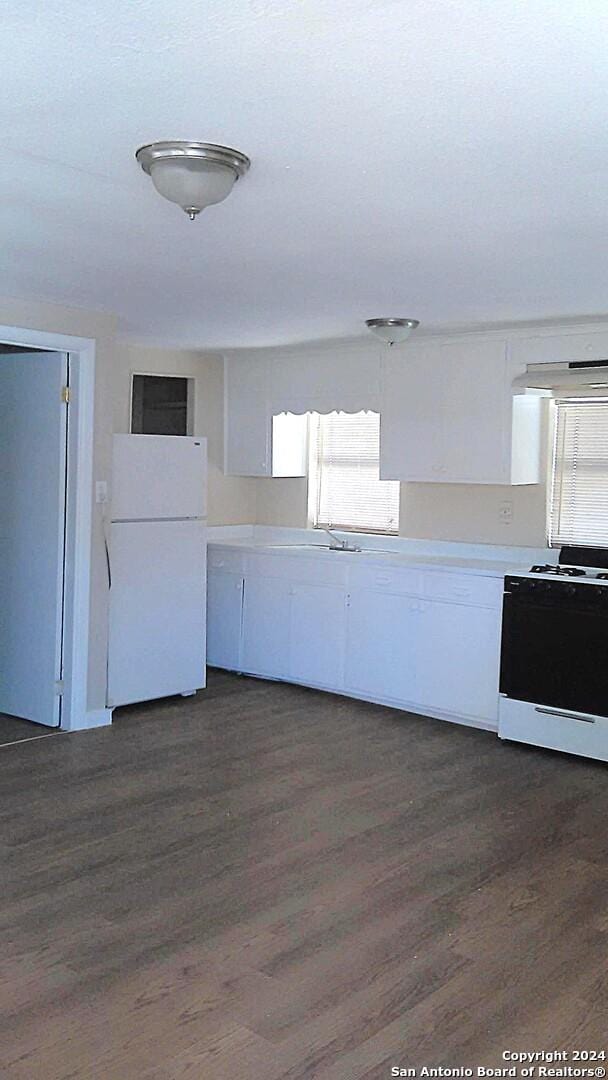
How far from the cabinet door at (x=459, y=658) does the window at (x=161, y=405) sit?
2.46 metres

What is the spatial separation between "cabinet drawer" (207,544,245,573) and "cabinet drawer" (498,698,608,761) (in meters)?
2.16

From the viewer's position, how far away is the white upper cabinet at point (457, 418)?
5.58 m

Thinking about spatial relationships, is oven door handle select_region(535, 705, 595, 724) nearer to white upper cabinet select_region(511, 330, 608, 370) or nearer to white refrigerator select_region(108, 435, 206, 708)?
white upper cabinet select_region(511, 330, 608, 370)

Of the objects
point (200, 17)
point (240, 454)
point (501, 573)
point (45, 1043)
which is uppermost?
point (200, 17)

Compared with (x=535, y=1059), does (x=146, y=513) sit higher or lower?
higher

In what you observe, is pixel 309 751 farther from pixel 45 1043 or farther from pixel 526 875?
pixel 45 1043

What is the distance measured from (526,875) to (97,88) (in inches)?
115

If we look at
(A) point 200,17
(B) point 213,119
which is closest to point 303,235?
(B) point 213,119

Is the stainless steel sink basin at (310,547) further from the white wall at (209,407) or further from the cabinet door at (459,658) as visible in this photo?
the cabinet door at (459,658)

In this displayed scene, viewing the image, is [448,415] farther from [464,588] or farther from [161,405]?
[161,405]

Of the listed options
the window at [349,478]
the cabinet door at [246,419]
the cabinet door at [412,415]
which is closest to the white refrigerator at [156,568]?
the cabinet door at [246,419]

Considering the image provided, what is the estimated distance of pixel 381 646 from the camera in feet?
19.5

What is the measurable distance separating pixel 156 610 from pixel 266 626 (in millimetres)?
1009

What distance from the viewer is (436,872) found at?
11.9ft
